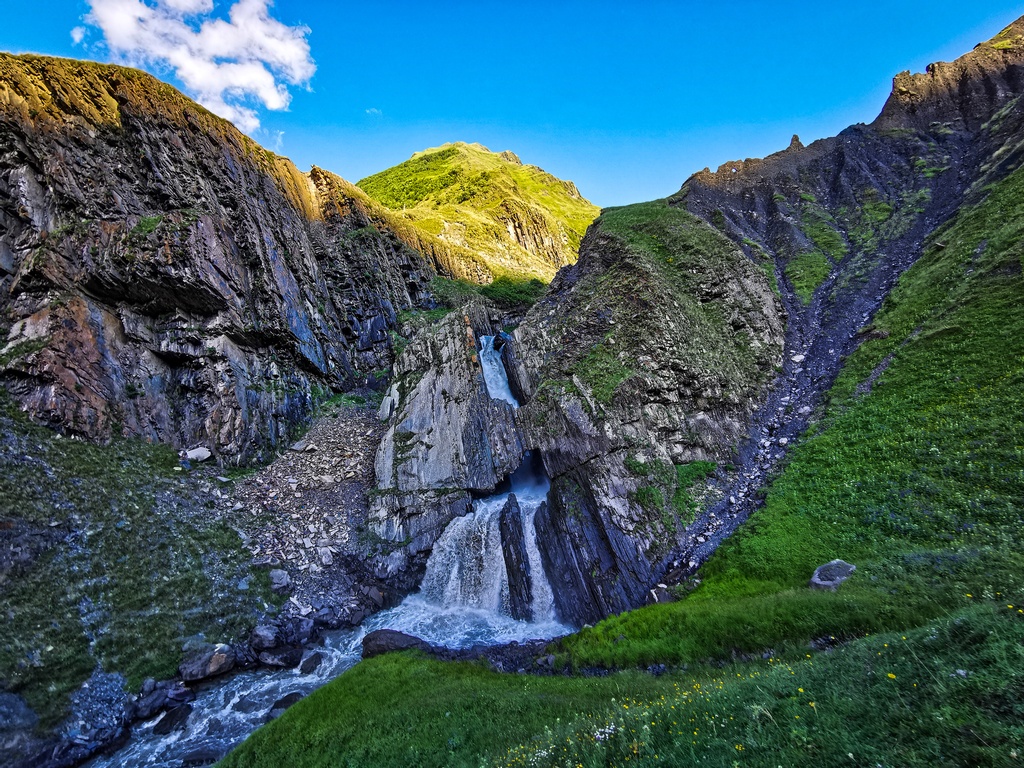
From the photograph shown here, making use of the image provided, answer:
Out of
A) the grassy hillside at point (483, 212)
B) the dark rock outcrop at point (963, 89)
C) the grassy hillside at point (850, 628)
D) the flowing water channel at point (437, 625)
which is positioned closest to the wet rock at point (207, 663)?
the flowing water channel at point (437, 625)

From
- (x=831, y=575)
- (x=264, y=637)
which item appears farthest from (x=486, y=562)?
(x=831, y=575)

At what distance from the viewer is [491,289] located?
63781mm

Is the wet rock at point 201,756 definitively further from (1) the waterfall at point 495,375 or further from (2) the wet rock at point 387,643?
(1) the waterfall at point 495,375

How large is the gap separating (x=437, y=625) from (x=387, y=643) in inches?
128

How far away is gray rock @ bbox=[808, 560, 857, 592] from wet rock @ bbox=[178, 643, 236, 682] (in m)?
27.3

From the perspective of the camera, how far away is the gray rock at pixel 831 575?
16413 mm

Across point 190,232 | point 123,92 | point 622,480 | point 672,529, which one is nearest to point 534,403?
point 622,480

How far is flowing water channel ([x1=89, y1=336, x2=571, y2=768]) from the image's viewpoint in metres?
16.2

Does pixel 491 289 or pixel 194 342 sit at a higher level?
pixel 491 289

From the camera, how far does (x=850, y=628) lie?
13664 mm

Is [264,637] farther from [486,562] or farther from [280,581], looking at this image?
[486,562]

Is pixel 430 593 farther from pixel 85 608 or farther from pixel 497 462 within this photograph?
pixel 85 608

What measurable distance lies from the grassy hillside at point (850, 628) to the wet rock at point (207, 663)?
238 inches

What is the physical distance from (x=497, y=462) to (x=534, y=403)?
5568 mm
